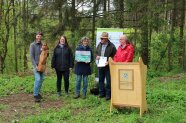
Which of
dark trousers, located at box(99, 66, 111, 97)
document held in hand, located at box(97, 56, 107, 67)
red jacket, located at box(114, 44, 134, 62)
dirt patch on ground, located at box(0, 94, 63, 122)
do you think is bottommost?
dirt patch on ground, located at box(0, 94, 63, 122)

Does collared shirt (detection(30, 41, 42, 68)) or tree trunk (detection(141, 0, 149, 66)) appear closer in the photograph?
collared shirt (detection(30, 41, 42, 68))

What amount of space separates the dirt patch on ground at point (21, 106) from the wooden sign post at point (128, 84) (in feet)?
6.01

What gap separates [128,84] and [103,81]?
193 cm

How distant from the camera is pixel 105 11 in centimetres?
1727

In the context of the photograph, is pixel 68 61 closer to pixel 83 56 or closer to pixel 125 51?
pixel 83 56

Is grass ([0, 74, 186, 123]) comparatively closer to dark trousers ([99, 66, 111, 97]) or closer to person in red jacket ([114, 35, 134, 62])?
dark trousers ([99, 66, 111, 97])

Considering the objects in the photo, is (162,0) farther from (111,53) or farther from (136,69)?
(136,69)

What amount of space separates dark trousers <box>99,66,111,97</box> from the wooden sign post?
131cm

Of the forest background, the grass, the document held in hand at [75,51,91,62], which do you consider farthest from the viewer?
the document held in hand at [75,51,91,62]

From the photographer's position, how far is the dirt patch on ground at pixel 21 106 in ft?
28.6

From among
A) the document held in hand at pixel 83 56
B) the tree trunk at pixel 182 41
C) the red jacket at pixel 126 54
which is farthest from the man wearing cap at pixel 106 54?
the tree trunk at pixel 182 41

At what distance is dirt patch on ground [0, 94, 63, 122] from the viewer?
28.6 feet

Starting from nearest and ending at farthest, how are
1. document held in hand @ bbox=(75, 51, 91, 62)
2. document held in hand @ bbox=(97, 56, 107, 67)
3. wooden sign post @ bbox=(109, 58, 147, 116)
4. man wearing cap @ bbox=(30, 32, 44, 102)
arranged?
wooden sign post @ bbox=(109, 58, 147, 116) → document held in hand @ bbox=(97, 56, 107, 67) → man wearing cap @ bbox=(30, 32, 44, 102) → document held in hand @ bbox=(75, 51, 91, 62)

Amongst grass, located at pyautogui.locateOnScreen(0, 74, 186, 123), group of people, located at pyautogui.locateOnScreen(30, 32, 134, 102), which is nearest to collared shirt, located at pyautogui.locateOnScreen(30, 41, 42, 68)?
group of people, located at pyautogui.locateOnScreen(30, 32, 134, 102)
